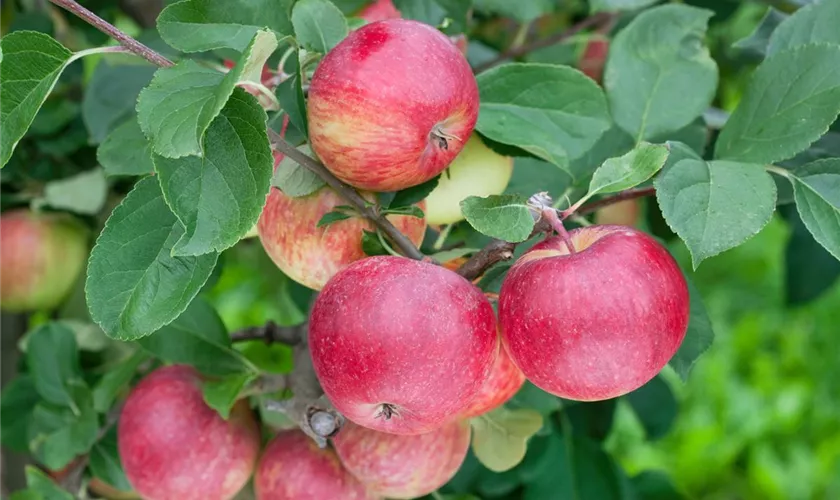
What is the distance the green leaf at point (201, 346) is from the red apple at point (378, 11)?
0.32 m

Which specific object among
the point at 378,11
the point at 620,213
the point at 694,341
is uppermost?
the point at 378,11

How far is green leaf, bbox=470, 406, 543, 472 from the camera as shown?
0.67 metres

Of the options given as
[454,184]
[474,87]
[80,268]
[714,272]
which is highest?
[474,87]

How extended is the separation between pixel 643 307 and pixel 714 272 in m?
2.65

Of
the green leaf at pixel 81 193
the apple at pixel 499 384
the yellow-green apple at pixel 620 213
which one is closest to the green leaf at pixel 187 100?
the apple at pixel 499 384

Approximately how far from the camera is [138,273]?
526 millimetres

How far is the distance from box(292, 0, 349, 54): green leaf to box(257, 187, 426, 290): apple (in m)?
0.09

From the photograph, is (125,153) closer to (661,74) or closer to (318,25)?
(318,25)

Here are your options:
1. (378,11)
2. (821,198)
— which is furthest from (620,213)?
(821,198)

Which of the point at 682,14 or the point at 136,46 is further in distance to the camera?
the point at 682,14

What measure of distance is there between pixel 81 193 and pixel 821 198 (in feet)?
2.51

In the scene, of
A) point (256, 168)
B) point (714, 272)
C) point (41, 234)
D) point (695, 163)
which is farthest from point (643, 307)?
point (714, 272)

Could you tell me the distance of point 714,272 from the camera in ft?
9.84

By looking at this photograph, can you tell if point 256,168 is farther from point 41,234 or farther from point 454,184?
point 41,234
